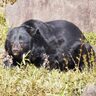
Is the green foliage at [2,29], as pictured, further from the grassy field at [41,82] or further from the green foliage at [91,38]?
the grassy field at [41,82]

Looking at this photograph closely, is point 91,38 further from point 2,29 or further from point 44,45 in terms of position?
point 44,45

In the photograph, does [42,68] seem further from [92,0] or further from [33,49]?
[92,0]

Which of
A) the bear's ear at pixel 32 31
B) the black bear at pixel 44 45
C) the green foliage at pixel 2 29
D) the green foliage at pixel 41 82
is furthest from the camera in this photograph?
the green foliage at pixel 2 29

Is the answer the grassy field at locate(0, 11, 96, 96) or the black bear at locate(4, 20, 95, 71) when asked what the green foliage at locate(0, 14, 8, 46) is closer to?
the black bear at locate(4, 20, 95, 71)

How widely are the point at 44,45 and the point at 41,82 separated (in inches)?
59.1

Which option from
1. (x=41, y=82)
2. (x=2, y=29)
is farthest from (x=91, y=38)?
(x=41, y=82)

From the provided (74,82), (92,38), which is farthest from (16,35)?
(92,38)

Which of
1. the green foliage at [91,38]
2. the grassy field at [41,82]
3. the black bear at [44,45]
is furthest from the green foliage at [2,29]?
the grassy field at [41,82]

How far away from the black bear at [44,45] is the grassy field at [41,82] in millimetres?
387

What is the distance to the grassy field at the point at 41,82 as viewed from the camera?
6.67m

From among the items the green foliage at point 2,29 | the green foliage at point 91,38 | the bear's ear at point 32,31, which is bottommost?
the green foliage at point 91,38

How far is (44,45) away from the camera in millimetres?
8414

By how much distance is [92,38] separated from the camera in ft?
34.9

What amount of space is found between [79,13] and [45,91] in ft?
15.4
